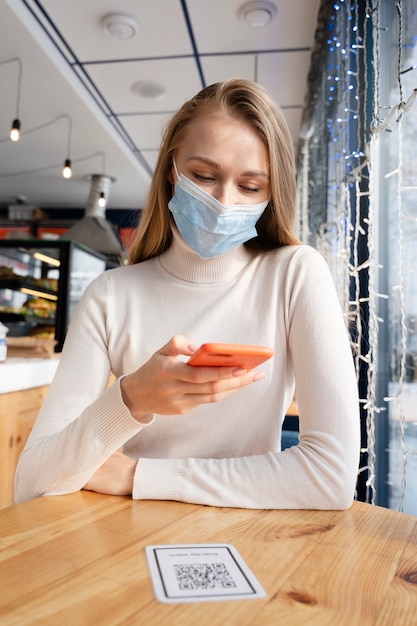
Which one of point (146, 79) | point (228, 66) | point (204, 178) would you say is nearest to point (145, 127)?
point (146, 79)

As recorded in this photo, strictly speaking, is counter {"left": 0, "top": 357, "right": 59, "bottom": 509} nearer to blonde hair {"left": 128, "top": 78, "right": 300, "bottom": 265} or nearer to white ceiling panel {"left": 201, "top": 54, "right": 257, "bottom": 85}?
blonde hair {"left": 128, "top": 78, "right": 300, "bottom": 265}

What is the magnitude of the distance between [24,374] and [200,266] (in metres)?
1.44

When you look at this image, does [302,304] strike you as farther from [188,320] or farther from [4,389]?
[4,389]

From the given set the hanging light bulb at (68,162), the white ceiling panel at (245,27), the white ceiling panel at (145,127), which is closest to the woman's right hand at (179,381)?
the white ceiling panel at (245,27)

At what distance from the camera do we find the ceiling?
3.13 meters

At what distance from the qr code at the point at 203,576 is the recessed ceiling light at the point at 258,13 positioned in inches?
127

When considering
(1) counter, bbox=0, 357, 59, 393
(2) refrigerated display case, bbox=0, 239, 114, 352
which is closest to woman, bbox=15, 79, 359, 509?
(1) counter, bbox=0, 357, 59, 393

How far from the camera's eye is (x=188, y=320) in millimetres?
1213

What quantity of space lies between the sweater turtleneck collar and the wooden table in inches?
23.1

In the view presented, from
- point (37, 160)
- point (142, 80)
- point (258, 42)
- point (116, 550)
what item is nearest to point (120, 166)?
point (37, 160)

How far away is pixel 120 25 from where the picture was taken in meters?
3.21

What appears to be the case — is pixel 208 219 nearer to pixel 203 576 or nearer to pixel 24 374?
pixel 203 576

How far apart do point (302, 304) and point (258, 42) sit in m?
2.90

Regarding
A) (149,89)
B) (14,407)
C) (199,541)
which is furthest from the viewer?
(149,89)
